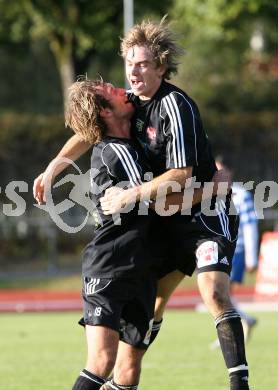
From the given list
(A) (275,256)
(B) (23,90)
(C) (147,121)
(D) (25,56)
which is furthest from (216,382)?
(B) (23,90)

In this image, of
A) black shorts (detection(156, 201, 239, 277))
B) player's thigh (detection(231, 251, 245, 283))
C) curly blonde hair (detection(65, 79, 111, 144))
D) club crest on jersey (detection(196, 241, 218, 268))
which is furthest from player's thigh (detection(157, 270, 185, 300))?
player's thigh (detection(231, 251, 245, 283))

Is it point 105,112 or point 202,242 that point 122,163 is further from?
point 202,242

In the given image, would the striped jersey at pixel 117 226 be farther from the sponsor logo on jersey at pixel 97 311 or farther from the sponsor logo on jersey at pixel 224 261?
the sponsor logo on jersey at pixel 224 261

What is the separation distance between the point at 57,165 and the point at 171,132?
85 centimetres

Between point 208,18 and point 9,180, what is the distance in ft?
28.1

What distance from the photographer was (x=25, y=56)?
130 feet

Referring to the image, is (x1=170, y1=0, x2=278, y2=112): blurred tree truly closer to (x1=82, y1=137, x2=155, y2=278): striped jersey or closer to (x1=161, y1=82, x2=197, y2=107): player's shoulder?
(x1=161, y1=82, x2=197, y2=107): player's shoulder

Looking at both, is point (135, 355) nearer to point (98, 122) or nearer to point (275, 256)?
point (98, 122)

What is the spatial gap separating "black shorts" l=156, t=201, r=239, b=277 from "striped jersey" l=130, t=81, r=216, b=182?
0.92ft

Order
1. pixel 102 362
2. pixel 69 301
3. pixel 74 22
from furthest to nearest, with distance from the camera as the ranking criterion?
pixel 74 22 < pixel 69 301 < pixel 102 362

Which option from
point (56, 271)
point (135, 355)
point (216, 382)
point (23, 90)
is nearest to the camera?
point (135, 355)

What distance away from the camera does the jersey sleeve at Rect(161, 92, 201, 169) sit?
6480mm

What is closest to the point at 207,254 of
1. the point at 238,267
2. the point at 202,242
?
the point at 202,242

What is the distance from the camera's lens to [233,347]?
649cm
